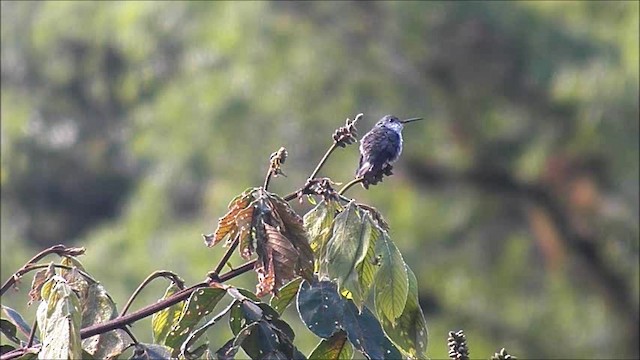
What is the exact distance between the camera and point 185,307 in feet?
6.33

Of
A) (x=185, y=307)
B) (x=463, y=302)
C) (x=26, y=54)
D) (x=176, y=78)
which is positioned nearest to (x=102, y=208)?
(x=26, y=54)

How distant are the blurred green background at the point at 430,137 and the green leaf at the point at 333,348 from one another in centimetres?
674

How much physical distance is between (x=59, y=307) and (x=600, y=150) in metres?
8.71

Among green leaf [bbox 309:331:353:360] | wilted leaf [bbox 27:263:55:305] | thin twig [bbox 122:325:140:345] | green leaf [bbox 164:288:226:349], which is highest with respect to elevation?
wilted leaf [bbox 27:263:55:305]

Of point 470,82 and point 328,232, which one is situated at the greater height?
point 470,82

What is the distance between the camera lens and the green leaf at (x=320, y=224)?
192 centimetres

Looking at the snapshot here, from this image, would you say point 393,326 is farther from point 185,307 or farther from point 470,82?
point 470,82

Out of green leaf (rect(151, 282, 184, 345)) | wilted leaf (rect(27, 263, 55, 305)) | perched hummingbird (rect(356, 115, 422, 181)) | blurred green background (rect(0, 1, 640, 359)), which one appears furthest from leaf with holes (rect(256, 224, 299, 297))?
blurred green background (rect(0, 1, 640, 359))

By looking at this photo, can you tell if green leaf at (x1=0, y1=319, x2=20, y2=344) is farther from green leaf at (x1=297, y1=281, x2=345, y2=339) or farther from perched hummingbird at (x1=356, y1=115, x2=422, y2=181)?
perched hummingbird at (x1=356, y1=115, x2=422, y2=181)

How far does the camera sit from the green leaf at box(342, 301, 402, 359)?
192cm

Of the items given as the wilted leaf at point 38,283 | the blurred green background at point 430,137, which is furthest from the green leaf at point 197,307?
the blurred green background at point 430,137

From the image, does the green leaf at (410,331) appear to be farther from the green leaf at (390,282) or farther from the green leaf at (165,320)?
the green leaf at (165,320)

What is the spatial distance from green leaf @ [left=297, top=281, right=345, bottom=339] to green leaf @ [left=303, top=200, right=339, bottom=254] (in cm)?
6

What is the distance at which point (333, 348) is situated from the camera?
1.97m
